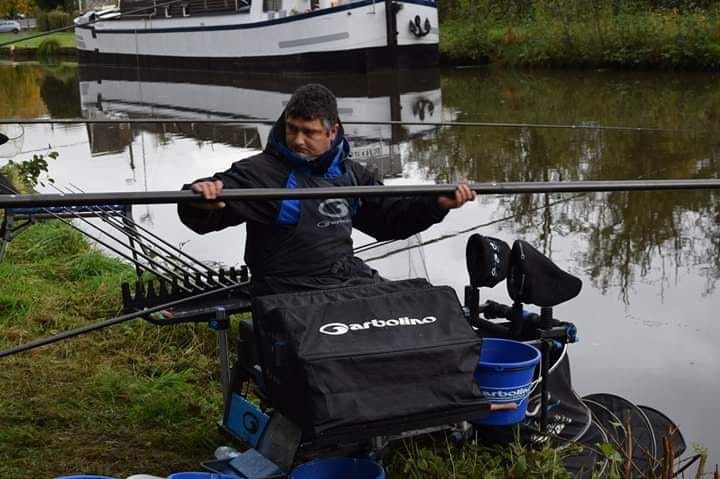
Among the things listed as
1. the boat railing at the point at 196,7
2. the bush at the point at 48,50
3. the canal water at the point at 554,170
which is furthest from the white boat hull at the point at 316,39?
the bush at the point at 48,50

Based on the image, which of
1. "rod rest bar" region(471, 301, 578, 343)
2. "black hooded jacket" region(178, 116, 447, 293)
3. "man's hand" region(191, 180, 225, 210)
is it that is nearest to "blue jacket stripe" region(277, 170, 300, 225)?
"black hooded jacket" region(178, 116, 447, 293)

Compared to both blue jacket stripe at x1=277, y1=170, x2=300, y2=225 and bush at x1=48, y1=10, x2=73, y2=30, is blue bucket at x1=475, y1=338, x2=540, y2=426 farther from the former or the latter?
bush at x1=48, y1=10, x2=73, y2=30

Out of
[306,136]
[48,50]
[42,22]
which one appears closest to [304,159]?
[306,136]

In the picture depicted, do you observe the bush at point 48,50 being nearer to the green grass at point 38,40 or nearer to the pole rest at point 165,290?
Result: the green grass at point 38,40

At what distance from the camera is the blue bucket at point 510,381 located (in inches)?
119

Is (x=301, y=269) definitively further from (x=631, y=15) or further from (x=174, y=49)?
(x=174, y=49)

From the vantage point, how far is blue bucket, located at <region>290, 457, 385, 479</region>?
2926mm

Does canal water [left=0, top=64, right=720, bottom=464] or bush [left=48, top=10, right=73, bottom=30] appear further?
bush [left=48, top=10, right=73, bottom=30]

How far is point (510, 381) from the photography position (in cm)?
306

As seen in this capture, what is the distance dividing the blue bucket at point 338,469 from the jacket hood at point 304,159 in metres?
0.84

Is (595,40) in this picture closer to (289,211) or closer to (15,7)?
(289,211)

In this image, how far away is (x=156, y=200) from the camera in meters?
2.76

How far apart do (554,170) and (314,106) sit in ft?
20.5

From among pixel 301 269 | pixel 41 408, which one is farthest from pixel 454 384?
pixel 41 408
